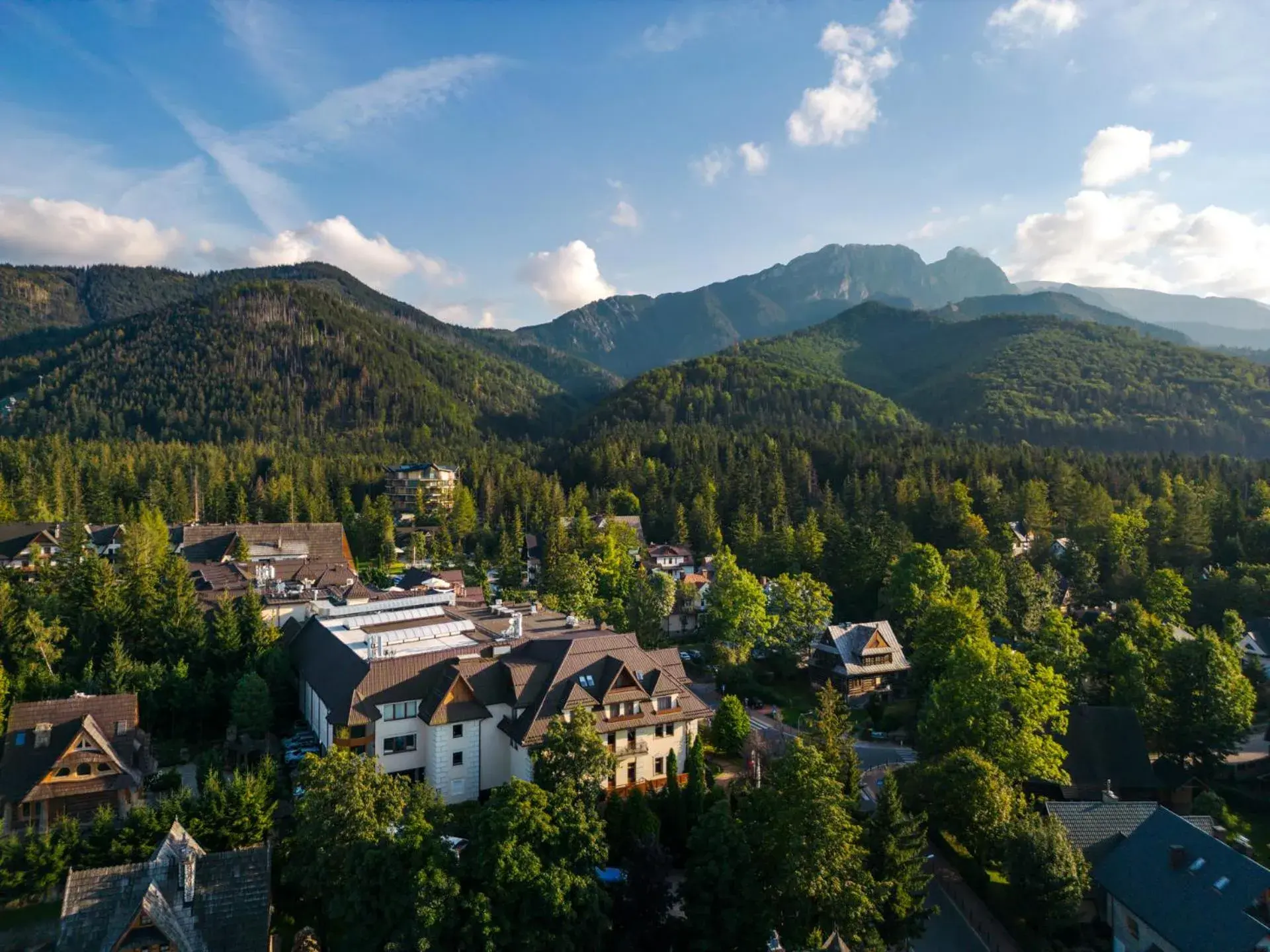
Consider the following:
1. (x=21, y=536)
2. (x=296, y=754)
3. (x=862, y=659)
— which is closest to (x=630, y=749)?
(x=296, y=754)

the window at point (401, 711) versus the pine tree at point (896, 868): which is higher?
the window at point (401, 711)

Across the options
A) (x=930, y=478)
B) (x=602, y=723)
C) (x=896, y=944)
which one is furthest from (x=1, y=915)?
(x=930, y=478)

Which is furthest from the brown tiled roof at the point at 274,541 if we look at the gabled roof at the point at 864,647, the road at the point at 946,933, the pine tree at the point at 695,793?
the road at the point at 946,933

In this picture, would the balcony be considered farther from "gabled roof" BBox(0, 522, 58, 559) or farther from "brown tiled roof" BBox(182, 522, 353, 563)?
"gabled roof" BBox(0, 522, 58, 559)

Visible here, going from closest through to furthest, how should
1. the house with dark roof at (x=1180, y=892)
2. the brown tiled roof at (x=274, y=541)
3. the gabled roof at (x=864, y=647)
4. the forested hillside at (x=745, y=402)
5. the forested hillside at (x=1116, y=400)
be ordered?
the house with dark roof at (x=1180, y=892)
the gabled roof at (x=864, y=647)
the brown tiled roof at (x=274, y=541)
the forested hillside at (x=1116, y=400)
the forested hillside at (x=745, y=402)

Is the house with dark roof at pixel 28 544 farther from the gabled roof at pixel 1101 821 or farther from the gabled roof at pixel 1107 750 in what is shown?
the gabled roof at pixel 1107 750
